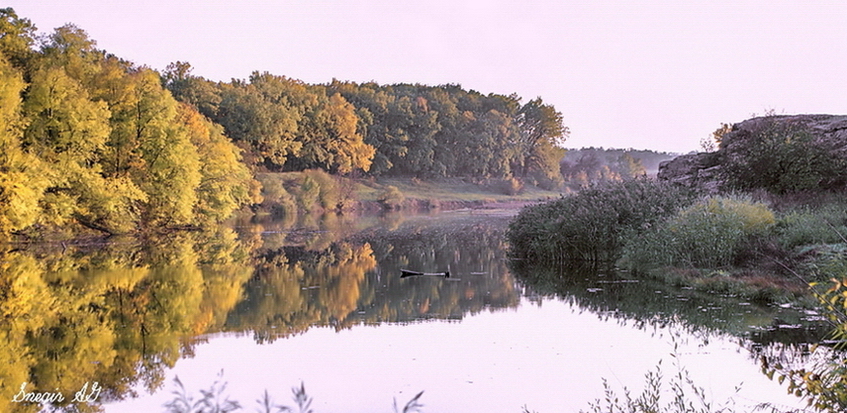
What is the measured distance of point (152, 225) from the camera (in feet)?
124

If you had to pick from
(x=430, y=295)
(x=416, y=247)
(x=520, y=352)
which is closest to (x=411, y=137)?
(x=416, y=247)

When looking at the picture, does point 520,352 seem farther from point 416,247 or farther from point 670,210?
point 416,247

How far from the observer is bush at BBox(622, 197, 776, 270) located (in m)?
17.8

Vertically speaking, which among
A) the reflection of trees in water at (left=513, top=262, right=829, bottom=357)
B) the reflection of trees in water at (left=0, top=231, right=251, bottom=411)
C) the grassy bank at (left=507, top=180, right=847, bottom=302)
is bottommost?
the reflection of trees in water at (left=513, top=262, right=829, bottom=357)

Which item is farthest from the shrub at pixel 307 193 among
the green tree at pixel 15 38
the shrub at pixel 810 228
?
the shrub at pixel 810 228

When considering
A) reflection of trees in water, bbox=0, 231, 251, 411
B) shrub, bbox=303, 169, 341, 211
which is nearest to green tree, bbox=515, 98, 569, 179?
shrub, bbox=303, 169, 341, 211

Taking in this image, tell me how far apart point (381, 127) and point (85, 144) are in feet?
178

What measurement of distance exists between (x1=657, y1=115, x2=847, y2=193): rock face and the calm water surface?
7759mm

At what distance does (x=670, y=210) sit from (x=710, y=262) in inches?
133

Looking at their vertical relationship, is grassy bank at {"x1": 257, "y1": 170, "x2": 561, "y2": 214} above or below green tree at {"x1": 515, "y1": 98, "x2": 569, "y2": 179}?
below

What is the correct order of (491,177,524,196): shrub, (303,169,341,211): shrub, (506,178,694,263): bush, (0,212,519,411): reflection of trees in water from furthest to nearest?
(491,177,524,196): shrub → (303,169,341,211): shrub → (506,178,694,263): bush → (0,212,519,411): reflection of trees in water

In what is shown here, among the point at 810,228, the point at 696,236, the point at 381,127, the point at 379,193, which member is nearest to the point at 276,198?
the point at 379,193

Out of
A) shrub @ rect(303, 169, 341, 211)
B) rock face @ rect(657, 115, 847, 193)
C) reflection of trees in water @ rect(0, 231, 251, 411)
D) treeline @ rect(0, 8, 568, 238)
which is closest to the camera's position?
reflection of trees in water @ rect(0, 231, 251, 411)

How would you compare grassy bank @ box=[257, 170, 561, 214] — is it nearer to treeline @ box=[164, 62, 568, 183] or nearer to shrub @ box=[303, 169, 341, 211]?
shrub @ box=[303, 169, 341, 211]
